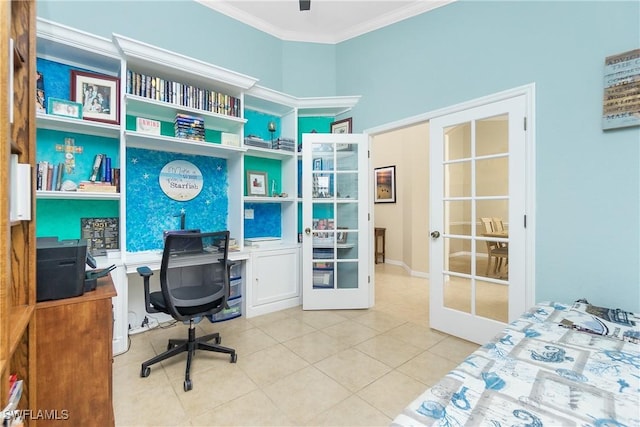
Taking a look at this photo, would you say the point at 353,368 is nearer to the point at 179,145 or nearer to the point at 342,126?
the point at 179,145

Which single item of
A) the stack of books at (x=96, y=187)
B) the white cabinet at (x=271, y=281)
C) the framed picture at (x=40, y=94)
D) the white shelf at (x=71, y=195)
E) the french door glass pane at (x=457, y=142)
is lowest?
the white cabinet at (x=271, y=281)

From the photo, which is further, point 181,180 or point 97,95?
point 181,180

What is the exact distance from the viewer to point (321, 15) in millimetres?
3297

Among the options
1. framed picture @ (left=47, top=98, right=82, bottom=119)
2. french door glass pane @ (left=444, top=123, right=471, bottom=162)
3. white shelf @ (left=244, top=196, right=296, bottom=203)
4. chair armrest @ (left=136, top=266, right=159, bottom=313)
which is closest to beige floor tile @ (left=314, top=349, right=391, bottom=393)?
chair armrest @ (left=136, top=266, right=159, bottom=313)

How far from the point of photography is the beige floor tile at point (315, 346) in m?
2.25

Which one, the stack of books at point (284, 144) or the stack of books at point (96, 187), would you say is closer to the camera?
the stack of books at point (96, 187)

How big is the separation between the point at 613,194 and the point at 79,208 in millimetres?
4009

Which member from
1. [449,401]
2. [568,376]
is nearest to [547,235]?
[568,376]

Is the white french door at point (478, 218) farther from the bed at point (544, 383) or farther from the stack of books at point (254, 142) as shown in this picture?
the stack of books at point (254, 142)

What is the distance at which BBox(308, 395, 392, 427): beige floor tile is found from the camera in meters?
1.53

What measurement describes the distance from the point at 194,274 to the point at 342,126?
248 cm

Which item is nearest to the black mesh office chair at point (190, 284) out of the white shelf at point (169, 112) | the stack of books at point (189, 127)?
the stack of books at point (189, 127)

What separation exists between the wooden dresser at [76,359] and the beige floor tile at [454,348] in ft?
7.29

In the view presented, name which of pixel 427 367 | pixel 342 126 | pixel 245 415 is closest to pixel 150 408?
pixel 245 415
